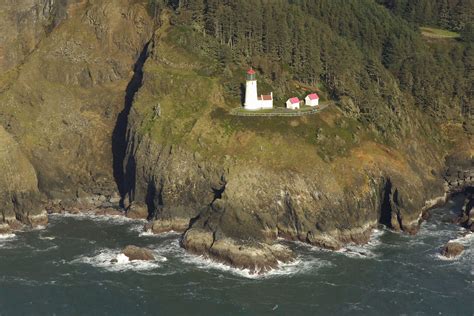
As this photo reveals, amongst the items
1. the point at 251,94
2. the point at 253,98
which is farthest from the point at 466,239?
the point at 251,94

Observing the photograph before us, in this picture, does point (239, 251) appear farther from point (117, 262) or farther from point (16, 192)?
point (16, 192)

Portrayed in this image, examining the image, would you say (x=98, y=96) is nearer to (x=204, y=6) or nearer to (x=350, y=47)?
(x=204, y=6)

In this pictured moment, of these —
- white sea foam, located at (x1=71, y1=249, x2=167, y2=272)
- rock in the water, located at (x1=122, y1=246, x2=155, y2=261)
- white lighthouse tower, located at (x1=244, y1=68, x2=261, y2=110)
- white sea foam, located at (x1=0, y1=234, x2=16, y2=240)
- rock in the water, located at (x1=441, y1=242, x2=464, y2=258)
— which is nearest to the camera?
white sea foam, located at (x1=71, y1=249, x2=167, y2=272)

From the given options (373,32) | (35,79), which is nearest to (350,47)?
(373,32)

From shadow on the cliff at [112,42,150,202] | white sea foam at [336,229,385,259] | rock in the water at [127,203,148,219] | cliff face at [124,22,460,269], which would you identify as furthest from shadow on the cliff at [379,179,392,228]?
shadow on the cliff at [112,42,150,202]

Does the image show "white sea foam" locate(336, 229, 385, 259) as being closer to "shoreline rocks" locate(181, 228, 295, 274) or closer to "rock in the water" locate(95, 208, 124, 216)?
"shoreline rocks" locate(181, 228, 295, 274)

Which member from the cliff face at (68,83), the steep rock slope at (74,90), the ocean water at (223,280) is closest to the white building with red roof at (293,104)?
the ocean water at (223,280)
